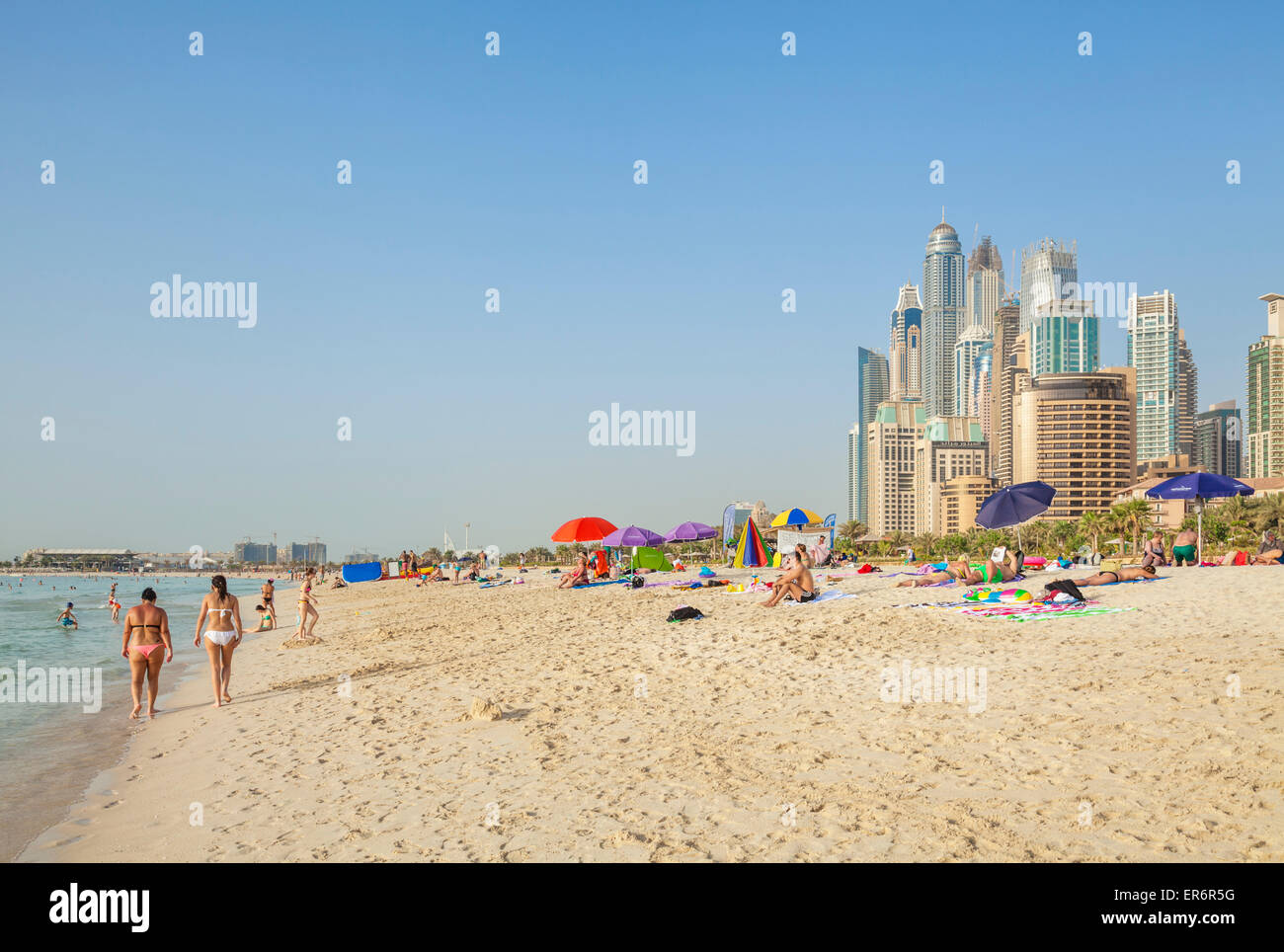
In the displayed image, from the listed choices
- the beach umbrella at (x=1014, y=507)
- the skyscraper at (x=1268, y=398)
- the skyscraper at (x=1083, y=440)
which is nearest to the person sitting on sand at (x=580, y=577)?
the beach umbrella at (x=1014, y=507)

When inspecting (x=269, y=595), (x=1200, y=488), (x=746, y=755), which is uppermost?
(x=1200, y=488)

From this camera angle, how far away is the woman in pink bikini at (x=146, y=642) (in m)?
9.55

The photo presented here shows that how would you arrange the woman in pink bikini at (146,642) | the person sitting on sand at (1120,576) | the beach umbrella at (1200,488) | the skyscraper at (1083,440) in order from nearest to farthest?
the woman in pink bikini at (146,642) → the person sitting on sand at (1120,576) → the beach umbrella at (1200,488) → the skyscraper at (1083,440)

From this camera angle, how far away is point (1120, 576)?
1616 centimetres

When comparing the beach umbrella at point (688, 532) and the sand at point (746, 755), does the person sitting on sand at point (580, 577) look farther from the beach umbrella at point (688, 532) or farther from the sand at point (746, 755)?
the sand at point (746, 755)

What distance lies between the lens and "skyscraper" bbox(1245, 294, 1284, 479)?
16450 cm

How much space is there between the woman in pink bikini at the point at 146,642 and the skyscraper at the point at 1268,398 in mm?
199355

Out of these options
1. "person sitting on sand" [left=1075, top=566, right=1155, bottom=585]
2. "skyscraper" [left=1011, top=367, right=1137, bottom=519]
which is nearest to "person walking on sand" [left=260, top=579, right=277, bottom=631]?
"person sitting on sand" [left=1075, top=566, right=1155, bottom=585]

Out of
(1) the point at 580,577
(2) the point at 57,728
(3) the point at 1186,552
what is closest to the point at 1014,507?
(3) the point at 1186,552

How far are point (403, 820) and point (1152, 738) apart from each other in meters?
5.48

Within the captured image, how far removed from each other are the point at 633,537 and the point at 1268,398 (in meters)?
201

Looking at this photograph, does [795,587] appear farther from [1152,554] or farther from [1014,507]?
[1152,554]
